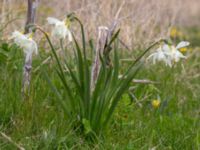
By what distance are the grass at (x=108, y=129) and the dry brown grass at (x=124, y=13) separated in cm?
104

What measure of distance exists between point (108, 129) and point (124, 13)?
256 cm

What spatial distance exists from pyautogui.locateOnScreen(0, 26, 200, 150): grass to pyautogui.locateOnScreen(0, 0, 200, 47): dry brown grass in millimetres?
1040

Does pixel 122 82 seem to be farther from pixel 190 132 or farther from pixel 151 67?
pixel 151 67

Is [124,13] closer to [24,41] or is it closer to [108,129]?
[108,129]

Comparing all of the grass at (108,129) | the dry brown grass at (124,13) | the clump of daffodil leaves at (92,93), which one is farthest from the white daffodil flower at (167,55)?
the dry brown grass at (124,13)

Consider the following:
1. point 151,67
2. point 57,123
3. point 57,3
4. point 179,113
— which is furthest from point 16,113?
point 57,3

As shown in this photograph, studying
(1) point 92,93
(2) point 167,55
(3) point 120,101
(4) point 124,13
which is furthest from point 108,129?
(4) point 124,13

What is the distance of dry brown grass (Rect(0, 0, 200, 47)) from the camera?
5.52 m

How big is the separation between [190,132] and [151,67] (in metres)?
1.60

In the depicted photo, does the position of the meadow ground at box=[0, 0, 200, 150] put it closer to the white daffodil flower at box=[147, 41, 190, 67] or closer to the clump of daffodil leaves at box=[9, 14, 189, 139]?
the clump of daffodil leaves at box=[9, 14, 189, 139]

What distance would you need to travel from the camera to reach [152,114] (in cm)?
399

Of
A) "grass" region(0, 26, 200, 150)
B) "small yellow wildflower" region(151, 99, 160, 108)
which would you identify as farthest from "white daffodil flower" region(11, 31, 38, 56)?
"small yellow wildflower" region(151, 99, 160, 108)

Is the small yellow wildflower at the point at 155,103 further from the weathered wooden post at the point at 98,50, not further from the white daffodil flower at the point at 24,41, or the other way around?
the white daffodil flower at the point at 24,41

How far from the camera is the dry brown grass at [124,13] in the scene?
18.1ft
